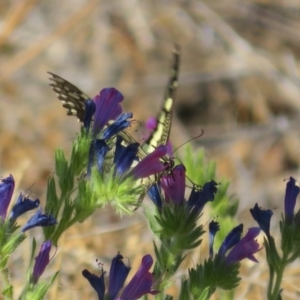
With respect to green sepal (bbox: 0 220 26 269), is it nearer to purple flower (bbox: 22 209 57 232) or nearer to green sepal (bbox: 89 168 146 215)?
purple flower (bbox: 22 209 57 232)

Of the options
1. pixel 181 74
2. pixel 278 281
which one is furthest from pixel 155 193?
pixel 181 74

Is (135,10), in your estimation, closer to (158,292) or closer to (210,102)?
(210,102)

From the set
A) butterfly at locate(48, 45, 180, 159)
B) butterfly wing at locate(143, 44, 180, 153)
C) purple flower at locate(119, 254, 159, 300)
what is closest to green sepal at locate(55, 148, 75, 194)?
butterfly at locate(48, 45, 180, 159)

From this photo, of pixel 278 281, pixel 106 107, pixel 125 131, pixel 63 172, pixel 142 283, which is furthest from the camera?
pixel 125 131

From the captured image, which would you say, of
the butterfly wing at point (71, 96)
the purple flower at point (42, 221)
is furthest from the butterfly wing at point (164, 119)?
the purple flower at point (42, 221)

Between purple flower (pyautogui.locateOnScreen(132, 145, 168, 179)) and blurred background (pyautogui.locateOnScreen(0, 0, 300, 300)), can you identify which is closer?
purple flower (pyautogui.locateOnScreen(132, 145, 168, 179))

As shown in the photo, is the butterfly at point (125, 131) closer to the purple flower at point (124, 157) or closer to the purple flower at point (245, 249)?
the purple flower at point (124, 157)

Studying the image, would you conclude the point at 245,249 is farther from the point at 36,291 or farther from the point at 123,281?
the point at 36,291
